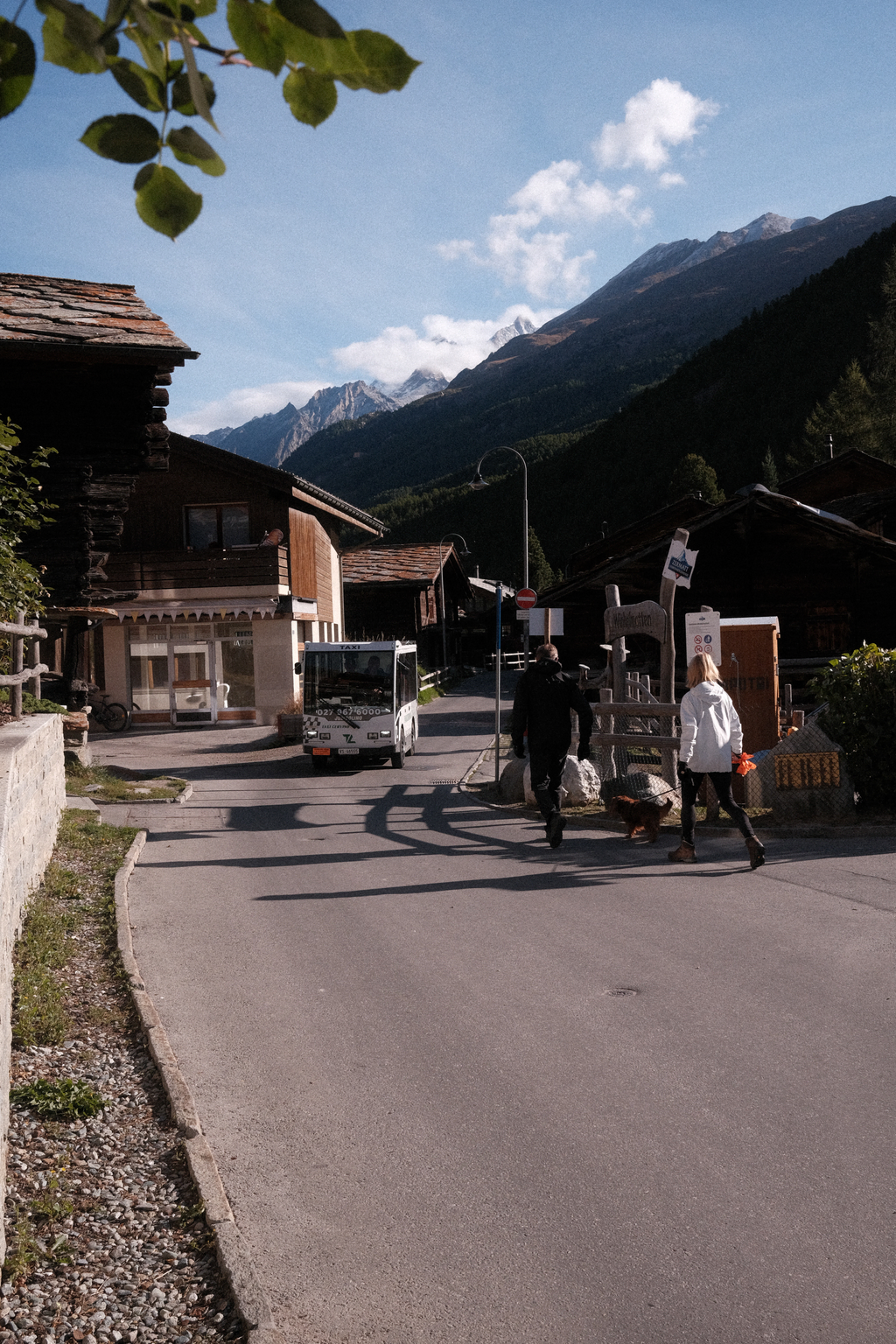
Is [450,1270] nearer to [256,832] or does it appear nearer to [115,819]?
[256,832]

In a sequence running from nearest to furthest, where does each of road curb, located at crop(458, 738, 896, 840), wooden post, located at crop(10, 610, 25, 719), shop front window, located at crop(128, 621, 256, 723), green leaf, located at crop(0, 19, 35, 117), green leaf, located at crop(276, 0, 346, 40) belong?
green leaf, located at crop(276, 0, 346, 40) → green leaf, located at crop(0, 19, 35, 117) → wooden post, located at crop(10, 610, 25, 719) → road curb, located at crop(458, 738, 896, 840) → shop front window, located at crop(128, 621, 256, 723)

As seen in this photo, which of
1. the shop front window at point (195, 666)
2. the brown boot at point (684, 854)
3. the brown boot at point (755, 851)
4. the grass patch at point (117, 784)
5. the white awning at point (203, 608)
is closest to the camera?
the brown boot at point (755, 851)

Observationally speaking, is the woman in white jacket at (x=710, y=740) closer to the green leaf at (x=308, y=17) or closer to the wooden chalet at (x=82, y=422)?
the green leaf at (x=308, y=17)

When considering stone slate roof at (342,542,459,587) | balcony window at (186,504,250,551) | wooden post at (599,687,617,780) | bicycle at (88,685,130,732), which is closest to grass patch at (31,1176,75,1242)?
wooden post at (599,687,617,780)

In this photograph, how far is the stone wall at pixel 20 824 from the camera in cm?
436

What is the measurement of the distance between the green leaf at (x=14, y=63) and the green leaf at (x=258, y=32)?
0.38 m

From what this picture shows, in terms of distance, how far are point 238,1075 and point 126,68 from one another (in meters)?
4.37

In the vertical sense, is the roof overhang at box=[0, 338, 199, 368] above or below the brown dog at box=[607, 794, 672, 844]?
above

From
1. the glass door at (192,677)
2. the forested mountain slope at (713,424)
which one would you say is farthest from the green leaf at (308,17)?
the forested mountain slope at (713,424)

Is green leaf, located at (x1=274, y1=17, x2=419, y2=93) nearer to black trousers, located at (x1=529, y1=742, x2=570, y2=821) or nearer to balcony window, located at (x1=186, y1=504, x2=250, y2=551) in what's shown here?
black trousers, located at (x1=529, y1=742, x2=570, y2=821)

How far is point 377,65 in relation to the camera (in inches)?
72.8

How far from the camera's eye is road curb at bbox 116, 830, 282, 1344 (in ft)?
10.0

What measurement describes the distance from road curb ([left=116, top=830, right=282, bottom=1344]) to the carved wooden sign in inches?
339

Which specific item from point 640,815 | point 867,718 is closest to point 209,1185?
point 640,815
